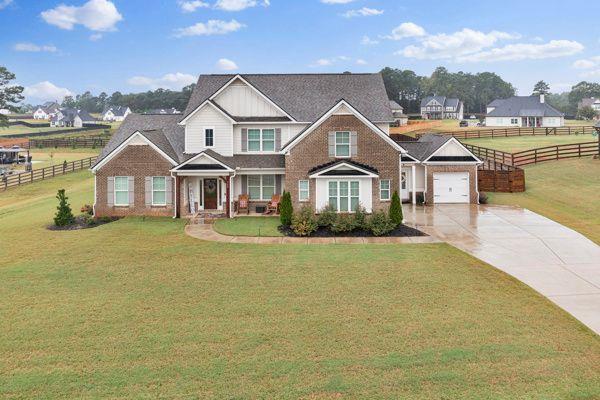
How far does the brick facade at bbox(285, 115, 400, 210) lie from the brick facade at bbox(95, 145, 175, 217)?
7360 mm

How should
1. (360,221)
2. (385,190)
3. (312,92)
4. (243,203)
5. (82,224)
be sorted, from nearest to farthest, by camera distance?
(360,221), (82,224), (385,190), (243,203), (312,92)

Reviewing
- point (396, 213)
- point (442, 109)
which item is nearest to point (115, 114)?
point (442, 109)

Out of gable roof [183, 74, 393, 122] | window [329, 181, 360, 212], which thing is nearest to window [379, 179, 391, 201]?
window [329, 181, 360, 212]

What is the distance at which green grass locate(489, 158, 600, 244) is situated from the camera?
25367mm

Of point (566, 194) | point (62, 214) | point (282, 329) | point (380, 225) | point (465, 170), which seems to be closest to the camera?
point (282, 329)

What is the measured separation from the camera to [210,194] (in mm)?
29859

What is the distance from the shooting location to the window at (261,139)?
3047cm

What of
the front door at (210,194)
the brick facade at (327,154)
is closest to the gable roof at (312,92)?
the brick facade at (327,154)

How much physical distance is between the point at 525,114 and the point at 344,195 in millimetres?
82365

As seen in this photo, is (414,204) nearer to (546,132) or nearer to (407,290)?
(407,290)

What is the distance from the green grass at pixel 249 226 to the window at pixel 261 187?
9.26ft

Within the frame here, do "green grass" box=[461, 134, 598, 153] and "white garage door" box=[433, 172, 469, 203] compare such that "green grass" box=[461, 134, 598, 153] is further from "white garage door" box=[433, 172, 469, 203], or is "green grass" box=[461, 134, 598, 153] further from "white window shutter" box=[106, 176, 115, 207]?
"white window shutter" box=[106, 176, 115, 207]

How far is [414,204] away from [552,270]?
15476 millimetres

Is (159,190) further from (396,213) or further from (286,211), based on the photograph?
(396,213)
